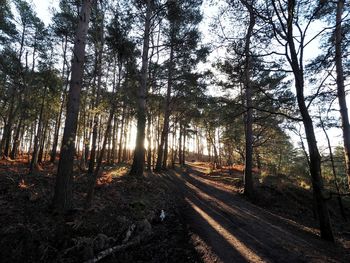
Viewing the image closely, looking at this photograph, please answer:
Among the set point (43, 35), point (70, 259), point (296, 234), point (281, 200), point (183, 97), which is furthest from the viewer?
point (183, 97)

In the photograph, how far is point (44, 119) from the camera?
67.3ft

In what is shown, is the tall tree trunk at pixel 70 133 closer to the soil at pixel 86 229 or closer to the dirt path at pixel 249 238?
the soil at pixel 86 229

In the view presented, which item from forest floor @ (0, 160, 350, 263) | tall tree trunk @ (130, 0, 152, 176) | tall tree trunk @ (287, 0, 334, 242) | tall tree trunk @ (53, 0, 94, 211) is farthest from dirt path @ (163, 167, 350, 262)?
tall tree trunk @ (53, 0, 94, 211)

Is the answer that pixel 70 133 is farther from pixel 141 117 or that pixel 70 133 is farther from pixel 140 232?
pixel 141 117

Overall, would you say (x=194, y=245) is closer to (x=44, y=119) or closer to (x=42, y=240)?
(x=42, y=240)

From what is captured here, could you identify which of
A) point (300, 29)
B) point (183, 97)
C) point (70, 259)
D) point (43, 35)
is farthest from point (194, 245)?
point (43, 35)

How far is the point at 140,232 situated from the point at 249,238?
2776 millimetres

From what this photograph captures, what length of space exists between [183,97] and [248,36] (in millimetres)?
9650

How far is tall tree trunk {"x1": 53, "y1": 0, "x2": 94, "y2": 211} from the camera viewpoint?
5817 millimetres

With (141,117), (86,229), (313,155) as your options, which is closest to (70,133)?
(86,229)

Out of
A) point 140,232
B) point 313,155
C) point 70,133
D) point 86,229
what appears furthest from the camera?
point 313,155

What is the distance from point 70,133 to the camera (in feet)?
19.5

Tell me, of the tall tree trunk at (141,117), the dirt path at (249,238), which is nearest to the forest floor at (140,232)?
the dirt path at (249,238)

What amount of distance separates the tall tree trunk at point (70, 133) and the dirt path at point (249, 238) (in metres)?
3.61
